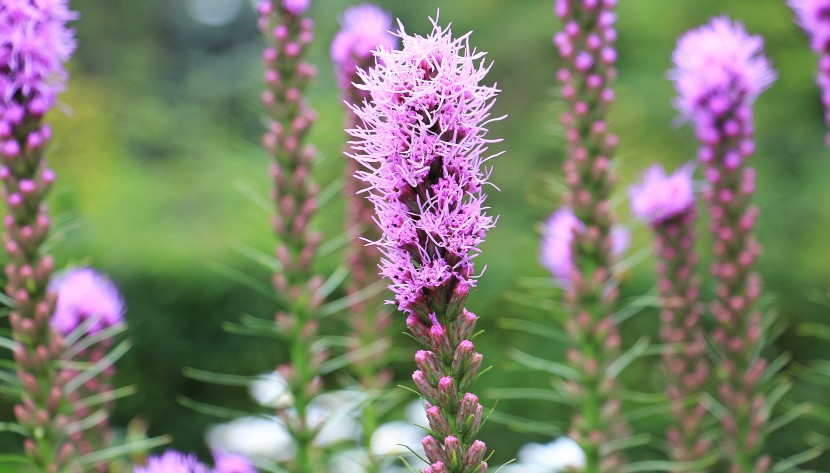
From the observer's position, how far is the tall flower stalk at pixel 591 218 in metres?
3.12

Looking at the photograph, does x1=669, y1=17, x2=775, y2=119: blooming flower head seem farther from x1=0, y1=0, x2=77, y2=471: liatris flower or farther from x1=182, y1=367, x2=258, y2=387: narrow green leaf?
x1=0, y1=0, x2=77, y2=471: liatris flower

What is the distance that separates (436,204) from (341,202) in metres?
2.30

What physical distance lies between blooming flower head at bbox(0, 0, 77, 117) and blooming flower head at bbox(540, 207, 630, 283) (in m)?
1.81

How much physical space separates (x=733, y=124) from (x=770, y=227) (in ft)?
15.3

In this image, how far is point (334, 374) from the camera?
7.18m

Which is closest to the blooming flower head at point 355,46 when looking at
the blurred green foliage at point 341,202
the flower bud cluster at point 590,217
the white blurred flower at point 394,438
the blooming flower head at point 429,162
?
the blurred green foliage at point 341,202

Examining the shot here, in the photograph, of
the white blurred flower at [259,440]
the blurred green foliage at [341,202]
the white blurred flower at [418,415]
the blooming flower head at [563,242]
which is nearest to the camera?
the blooming flower head at [563,242]

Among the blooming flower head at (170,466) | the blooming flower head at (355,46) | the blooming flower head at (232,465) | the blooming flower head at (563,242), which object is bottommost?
the blooming flower head at (170,466)

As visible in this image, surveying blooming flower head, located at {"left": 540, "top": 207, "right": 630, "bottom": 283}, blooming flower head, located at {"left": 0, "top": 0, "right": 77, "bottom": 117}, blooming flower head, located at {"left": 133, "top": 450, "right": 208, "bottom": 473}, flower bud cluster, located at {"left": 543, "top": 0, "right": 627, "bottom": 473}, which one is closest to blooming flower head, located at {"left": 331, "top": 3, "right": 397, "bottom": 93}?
flower bud cluster, located at {"left": 543, "top": 0, "right": 627, "bottom": 473}

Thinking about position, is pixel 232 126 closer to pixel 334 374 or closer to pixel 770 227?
pixel 334 374

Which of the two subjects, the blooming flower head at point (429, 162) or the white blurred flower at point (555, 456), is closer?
the blooming flower head at point (429, 162)

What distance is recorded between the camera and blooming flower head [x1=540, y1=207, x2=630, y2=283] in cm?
323

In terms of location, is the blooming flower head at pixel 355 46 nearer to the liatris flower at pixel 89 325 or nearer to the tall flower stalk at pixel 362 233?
the tall flower stalk at pixel 362 233

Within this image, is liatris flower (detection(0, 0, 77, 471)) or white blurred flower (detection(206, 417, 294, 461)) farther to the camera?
white blurred flower (detection(206, 417, 294, 461))
